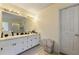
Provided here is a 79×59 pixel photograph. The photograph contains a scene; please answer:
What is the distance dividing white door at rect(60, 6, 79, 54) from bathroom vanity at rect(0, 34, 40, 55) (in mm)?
1325

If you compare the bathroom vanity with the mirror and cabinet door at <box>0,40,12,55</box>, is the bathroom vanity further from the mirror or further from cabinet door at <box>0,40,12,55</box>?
the mirror

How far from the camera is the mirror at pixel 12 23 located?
11.0ft

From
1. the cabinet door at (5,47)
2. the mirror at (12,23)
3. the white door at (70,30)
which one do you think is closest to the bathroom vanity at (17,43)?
the cabinet door at (5,47)

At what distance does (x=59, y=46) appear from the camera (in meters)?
3.66

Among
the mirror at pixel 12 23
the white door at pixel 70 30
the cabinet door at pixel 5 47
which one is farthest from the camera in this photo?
the mirror at pixel 12 23

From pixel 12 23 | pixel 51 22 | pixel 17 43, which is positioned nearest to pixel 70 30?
pixel 51 22

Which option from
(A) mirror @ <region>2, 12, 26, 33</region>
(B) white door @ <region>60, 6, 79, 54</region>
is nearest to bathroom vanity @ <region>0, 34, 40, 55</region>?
(A) mirror @ <region>2, 12, 26, 33</region>

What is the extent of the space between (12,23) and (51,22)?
4.86 ft

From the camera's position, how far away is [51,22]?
13.0ft

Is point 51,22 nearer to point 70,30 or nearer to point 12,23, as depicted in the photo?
point 70,30

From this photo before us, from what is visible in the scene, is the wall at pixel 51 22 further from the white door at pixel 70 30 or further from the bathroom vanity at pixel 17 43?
the bathroom vanity at pixel 17 43

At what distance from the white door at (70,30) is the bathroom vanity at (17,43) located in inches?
52.2
